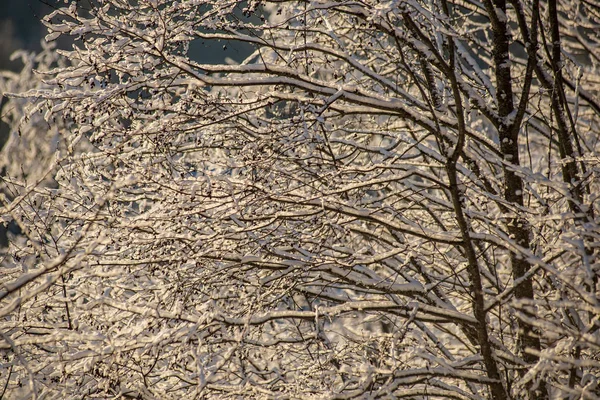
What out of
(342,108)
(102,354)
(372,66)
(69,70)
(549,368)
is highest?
(372,66)

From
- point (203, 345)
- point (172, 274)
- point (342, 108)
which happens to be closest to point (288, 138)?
point (342, 108)

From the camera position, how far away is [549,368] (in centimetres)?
298

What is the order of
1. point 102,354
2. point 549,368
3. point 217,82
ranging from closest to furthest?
point 549,368 → point 102,354 → point 217,82

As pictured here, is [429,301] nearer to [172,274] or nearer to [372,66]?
[172,274]

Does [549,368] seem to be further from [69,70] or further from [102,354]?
[69,70]

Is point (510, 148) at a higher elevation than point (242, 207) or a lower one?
higher

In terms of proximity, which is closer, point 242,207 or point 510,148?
point 242,207

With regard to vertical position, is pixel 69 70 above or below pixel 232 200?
above

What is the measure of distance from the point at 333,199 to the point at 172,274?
1303 millimetres

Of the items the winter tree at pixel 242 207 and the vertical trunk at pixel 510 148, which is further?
the vertical trunk at pixel 510 148

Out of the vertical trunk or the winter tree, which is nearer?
the winter tree

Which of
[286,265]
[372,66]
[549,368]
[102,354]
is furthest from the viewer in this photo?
[372,66]

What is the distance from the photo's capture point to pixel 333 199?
12.6 ft

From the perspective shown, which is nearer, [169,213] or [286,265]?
[169,213]
